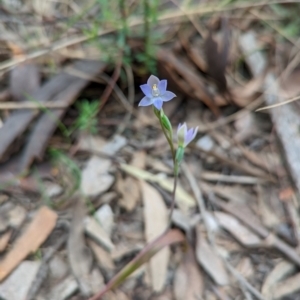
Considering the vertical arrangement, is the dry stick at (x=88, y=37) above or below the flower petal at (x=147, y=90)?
above

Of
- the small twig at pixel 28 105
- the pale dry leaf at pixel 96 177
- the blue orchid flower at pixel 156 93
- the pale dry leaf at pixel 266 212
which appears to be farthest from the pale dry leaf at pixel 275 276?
the small twig at pixel 28 105

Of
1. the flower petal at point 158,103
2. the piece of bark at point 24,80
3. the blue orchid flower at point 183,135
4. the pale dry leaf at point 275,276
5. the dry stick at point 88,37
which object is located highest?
the dry stick at point 88,37

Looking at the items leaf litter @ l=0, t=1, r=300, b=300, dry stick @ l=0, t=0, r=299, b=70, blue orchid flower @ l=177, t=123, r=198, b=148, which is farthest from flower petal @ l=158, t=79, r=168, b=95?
dry stick @ l=0, t=0, r=299, b=70

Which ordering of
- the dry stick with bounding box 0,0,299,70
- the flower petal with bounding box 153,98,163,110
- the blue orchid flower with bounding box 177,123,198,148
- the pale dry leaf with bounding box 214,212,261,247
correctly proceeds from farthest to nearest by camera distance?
1. the dry stick with bounding box 0,0,299,70
2. the pale dry leaf with bounding box 214,212,261,247
3. the blue orchid flower with bounding box 177,123,198,148
4. the flower petal with bounding box 153,98,163,110

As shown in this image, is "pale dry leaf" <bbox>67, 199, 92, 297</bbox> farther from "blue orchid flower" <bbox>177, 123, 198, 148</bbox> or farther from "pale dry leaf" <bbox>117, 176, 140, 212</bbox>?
"blue orchid flower" <bbox>177, 123, 198, 148</bbox>

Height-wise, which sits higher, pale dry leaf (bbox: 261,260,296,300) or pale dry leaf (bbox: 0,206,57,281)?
pale dry leaf (bbox: 0,206,57,281)

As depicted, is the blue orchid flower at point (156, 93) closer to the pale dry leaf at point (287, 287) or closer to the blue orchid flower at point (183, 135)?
the blue orchid flower at point (183, 135)
